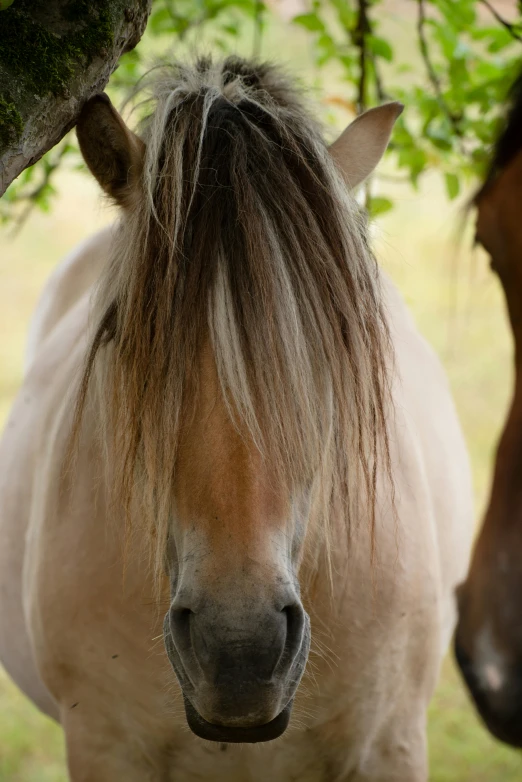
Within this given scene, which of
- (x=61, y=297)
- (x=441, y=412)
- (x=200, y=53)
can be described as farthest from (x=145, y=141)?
(x=61, y=297)

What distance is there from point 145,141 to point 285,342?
45 centimetres

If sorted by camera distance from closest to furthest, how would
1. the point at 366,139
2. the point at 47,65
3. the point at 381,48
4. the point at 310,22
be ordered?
the point at 47,65 < the point at 366,139 < the point at 381,48 < the point at 310,22

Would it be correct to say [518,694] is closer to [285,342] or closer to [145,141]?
[285,342]

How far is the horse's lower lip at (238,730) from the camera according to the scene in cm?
118

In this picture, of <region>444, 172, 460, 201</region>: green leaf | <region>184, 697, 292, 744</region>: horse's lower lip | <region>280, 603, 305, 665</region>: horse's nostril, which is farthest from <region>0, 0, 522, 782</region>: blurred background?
<region>184, 697, 292, 744</region>: horse's lower lip

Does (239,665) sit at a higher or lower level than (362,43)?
lower

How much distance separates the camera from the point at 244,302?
1.21 meters

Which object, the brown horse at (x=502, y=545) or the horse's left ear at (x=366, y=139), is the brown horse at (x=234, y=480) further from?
the brown horse at (x=502, y=545)

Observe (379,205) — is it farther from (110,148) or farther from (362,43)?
(110,148)

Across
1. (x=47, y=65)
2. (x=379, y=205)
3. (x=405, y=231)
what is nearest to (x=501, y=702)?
(x=47, y=65)

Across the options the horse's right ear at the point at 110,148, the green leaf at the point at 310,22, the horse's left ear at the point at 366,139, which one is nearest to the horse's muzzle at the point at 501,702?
the horse's left ear at the point at 366,139

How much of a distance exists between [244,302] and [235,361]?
0.09m

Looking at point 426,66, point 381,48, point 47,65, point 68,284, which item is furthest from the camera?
point 68,284

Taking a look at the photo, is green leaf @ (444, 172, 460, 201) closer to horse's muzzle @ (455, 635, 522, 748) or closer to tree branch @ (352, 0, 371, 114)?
tree branch @ (352, 0, 371, 114)
